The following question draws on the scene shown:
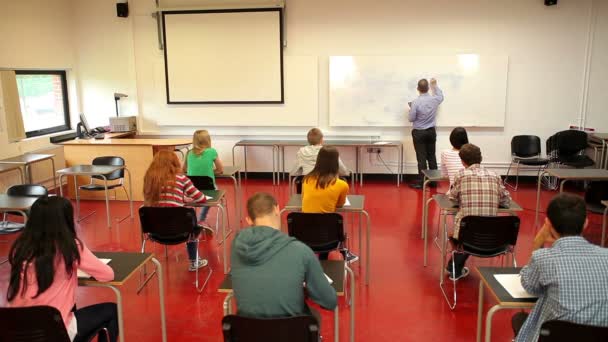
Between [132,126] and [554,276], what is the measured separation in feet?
26.0

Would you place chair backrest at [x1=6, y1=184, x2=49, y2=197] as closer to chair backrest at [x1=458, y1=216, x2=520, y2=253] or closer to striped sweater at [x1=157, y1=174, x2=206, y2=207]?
striped sweater at [x1=157, y1=174, x2=206, y2=207]

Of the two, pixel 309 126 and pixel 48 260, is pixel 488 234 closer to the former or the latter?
pixel 48 260

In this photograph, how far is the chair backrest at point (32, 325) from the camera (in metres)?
2.23

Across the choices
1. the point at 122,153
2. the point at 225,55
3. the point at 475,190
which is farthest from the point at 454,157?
the point at 225,55

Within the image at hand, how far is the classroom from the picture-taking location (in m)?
4.26

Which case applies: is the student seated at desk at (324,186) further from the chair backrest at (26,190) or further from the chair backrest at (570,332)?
the chair backrest at (26,190)

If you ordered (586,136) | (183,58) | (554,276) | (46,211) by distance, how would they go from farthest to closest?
1. (183,58)
2. (586,136)
3. (46,211)
4. (554,276)

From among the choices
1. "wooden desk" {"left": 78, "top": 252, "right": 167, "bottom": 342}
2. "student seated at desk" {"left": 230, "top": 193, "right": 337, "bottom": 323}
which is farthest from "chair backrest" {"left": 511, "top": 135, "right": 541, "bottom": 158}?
"student seated at desk" {"left": 230, "top": 193, "right": 337, "bottom": 323}

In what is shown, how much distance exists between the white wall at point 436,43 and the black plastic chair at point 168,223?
4.68 m

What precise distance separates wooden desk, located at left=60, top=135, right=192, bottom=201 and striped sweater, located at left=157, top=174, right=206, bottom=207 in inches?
118

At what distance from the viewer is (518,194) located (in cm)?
746

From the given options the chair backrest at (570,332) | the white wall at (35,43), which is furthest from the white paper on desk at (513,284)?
the white wall at (35,43)

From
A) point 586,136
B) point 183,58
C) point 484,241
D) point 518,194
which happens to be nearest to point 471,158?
point 484,241

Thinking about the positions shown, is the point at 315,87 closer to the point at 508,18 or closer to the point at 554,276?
the point at 508,18
